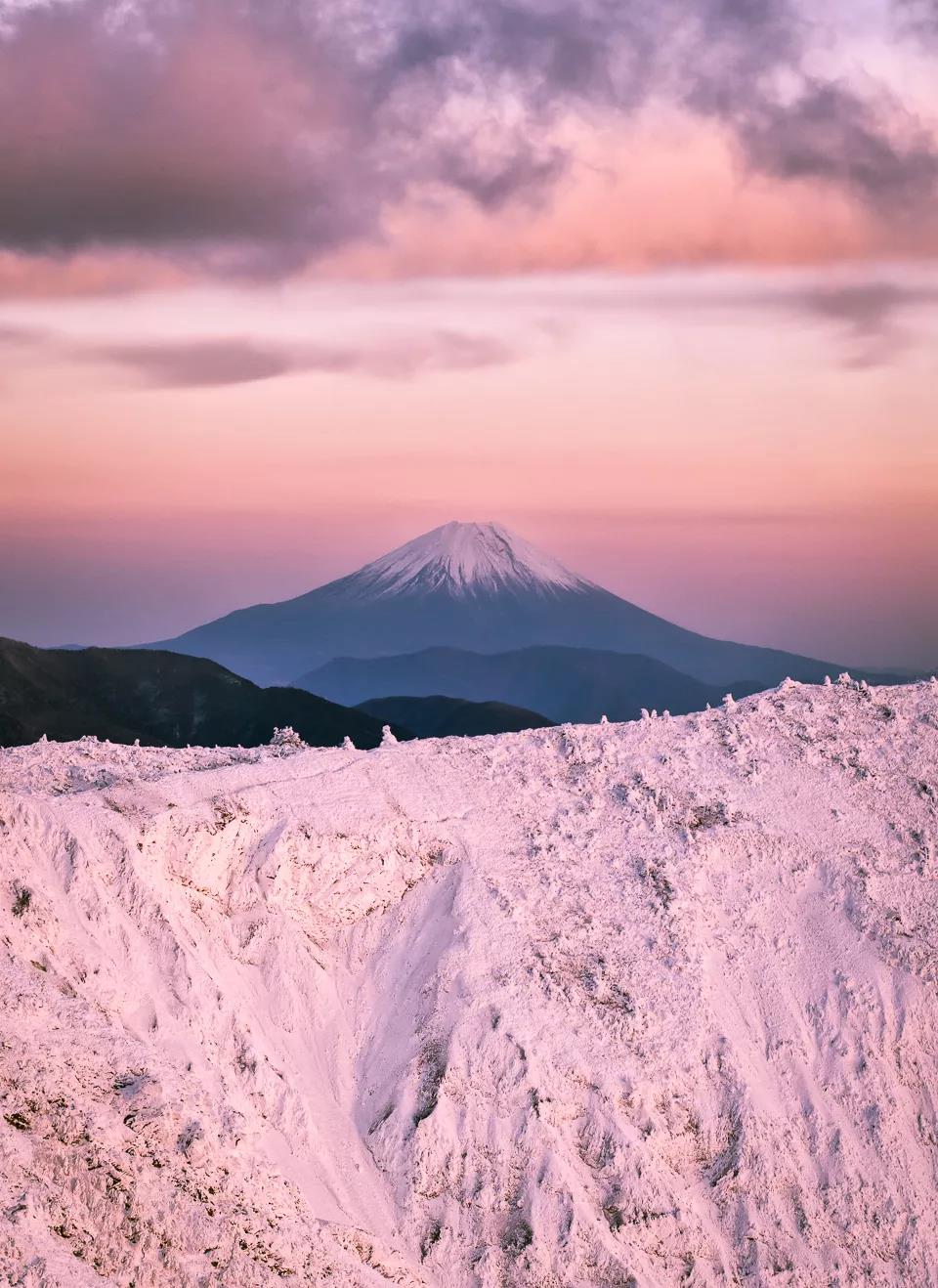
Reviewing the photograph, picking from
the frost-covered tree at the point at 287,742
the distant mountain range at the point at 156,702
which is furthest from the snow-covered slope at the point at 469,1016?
the distant mountain range at the point at 156,702

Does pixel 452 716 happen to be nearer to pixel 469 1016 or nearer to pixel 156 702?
pixel 156 702

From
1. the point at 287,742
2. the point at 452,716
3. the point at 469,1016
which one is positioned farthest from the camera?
the point at 452,716

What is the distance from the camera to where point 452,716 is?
539ft

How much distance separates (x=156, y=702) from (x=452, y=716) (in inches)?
1603

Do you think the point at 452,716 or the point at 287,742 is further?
the point at 452,716

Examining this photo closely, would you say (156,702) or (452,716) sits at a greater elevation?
(156,702)

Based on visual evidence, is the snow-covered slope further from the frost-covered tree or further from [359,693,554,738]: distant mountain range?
[359,693,554,738]: distant mountain range

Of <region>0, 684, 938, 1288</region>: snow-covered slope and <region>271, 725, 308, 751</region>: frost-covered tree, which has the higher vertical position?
<region>271, 725, 308, 751</region>: frost-covered tree

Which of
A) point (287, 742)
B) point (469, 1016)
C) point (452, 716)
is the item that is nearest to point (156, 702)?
point (452, 716)

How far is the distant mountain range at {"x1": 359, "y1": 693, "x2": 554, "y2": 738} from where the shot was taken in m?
158

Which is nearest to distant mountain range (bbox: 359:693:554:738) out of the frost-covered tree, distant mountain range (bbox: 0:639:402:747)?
distant mountain range (bbox: 0:639:402:747)

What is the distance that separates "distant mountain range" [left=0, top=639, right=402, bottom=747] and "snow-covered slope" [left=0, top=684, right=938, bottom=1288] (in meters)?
81.1

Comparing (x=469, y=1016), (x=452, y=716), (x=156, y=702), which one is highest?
(x=156, y=702)

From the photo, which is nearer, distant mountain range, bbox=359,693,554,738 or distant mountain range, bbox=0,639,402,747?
distant mountain range, bbox=0,639,402,747
